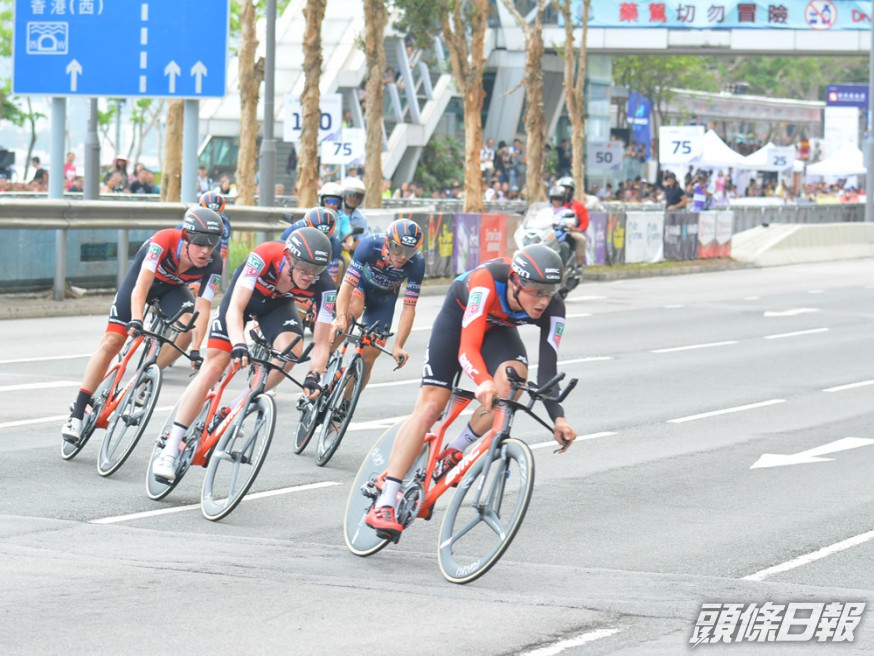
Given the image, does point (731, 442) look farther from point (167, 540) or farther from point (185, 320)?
point (167, 540)

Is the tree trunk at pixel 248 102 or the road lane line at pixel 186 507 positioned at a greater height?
the tree trunk at pixel 248 102

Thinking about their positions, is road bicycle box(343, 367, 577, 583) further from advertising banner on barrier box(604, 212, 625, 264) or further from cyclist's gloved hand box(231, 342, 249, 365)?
advertising banner on barrier box(604, 212, 625, 264)

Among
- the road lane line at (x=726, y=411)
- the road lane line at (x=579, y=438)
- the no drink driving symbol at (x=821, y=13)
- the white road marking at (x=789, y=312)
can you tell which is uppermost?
the no drink driving symbol at (x=821, y=13)

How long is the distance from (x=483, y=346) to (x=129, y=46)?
18139 mm

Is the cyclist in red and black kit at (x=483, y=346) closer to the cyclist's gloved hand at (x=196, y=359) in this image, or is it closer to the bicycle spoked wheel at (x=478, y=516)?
the bicycle spoked wheel at (x=478, y=516)

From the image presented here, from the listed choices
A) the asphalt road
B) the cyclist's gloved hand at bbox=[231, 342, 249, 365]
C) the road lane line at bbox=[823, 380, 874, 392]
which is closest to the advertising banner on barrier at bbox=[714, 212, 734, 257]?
the road lane line at bbox=[823, 380, 874, 392]

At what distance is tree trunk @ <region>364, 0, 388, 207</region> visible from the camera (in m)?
35.7

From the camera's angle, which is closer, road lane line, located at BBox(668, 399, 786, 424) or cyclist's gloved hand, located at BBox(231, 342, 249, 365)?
cyclist's gloved hand, located at BBox(231, 342, 249, 365)

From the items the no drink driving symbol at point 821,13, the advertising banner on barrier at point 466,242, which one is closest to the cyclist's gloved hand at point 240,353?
the advertising banner on barrier at point 466,242

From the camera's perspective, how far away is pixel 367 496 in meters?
8.70

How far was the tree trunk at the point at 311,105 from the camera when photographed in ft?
104

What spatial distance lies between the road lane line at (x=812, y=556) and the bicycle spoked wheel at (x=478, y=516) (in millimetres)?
1453

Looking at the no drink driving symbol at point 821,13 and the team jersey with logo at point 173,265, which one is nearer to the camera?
the team jersey with logo at point 173,265

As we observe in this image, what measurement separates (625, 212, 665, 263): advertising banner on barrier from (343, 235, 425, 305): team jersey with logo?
2503 centimetres
